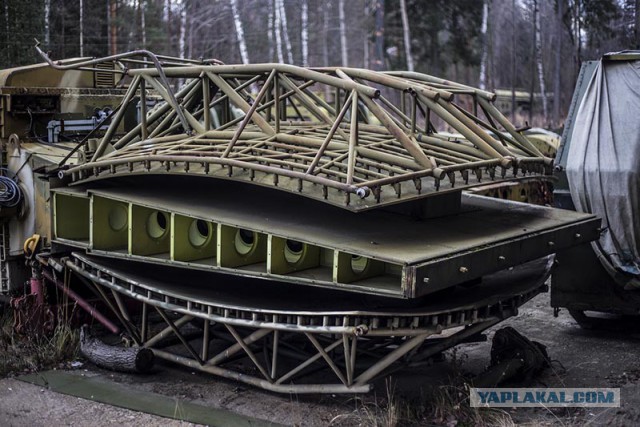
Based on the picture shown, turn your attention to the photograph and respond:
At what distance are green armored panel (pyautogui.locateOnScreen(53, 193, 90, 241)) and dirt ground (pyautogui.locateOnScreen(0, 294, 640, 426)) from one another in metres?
1.27

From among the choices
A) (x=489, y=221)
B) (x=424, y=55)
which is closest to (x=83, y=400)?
(x=489, y=221)

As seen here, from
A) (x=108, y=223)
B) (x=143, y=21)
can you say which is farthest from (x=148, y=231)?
(x=143, y=21)

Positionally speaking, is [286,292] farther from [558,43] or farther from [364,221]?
[558,43]

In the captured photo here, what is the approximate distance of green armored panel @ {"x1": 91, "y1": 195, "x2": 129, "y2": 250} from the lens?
767 centimetres

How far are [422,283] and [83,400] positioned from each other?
317 centimetres

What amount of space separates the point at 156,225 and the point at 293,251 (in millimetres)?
1554

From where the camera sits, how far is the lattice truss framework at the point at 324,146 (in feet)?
20.5

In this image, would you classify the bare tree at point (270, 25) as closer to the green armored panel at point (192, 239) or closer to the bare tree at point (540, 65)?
the bare tree at point (540, 65)

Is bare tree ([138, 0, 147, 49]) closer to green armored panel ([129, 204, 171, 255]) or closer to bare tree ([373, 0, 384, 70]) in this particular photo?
bare tree ([373, 0, 384, 70])

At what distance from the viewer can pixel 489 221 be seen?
732 centimetres

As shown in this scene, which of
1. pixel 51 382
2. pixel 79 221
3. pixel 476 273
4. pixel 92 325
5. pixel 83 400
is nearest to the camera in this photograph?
pixel 476 273

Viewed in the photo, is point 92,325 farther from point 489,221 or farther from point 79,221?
point 489,221

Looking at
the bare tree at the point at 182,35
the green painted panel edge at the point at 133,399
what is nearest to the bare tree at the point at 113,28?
the bare tree at the point at 182,35

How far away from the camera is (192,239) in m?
7.21
